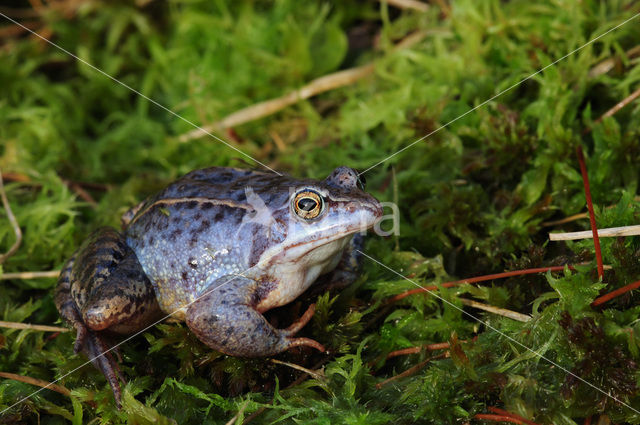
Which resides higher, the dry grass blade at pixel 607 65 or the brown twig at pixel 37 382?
the dry grass blade at pixel 607 65

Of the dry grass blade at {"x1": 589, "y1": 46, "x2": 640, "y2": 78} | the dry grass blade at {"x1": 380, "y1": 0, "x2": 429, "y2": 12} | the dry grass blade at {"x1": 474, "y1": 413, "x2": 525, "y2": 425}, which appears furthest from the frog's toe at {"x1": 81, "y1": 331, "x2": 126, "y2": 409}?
the dry grass blade at {"x1": 380, "y1": 0, "x2": 429, "y2": 12}

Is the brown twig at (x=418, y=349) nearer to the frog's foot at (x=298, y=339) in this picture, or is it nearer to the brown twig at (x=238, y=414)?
the frog's foot at (x=298, y=339)

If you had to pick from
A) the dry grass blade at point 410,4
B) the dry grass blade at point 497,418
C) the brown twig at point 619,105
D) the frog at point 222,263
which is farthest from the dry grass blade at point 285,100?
the dry grass blade at point 497,418

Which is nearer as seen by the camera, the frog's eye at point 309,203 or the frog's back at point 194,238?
the frog's eye at point 309,203

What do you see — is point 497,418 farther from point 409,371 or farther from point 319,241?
point 319,241

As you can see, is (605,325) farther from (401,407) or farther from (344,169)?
(344,169)
